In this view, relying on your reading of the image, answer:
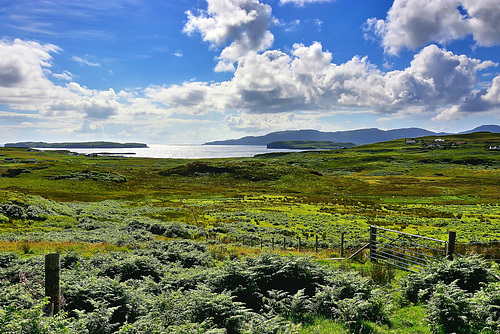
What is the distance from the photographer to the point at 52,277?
720 centimetres

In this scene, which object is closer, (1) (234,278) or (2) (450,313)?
(2) (450,313)

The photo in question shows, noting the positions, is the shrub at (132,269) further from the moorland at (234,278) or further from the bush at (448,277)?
the bush at (448,277)

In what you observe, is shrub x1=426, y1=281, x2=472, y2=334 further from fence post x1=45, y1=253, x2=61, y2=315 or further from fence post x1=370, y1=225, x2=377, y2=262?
fence post x1=45, y1=253, x2=61, y2=315

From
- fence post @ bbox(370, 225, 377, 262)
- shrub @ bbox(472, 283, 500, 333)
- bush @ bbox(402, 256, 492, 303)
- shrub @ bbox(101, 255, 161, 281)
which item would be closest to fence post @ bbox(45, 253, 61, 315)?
shrub @ bbox(101, 255, 161, 281)

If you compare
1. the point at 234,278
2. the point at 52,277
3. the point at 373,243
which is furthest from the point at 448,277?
the point at 52,277

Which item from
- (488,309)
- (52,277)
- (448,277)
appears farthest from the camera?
(448,277)

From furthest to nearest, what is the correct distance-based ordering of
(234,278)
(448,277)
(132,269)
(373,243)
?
(373,243), (132,269), (234,278), (448,277)

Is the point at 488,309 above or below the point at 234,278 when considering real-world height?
above

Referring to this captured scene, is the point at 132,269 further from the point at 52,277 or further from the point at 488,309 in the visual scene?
the point at 488,309

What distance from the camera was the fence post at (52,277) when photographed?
23.3ft

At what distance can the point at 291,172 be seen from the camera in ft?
363

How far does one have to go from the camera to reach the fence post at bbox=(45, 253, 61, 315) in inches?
280

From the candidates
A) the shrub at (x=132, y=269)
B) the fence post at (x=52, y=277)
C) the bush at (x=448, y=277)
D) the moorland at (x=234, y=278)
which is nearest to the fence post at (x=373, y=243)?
the moorland at (x=234, y=278)

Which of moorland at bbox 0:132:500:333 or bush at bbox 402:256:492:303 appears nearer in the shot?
moorland at bbox 0:132:500:333
